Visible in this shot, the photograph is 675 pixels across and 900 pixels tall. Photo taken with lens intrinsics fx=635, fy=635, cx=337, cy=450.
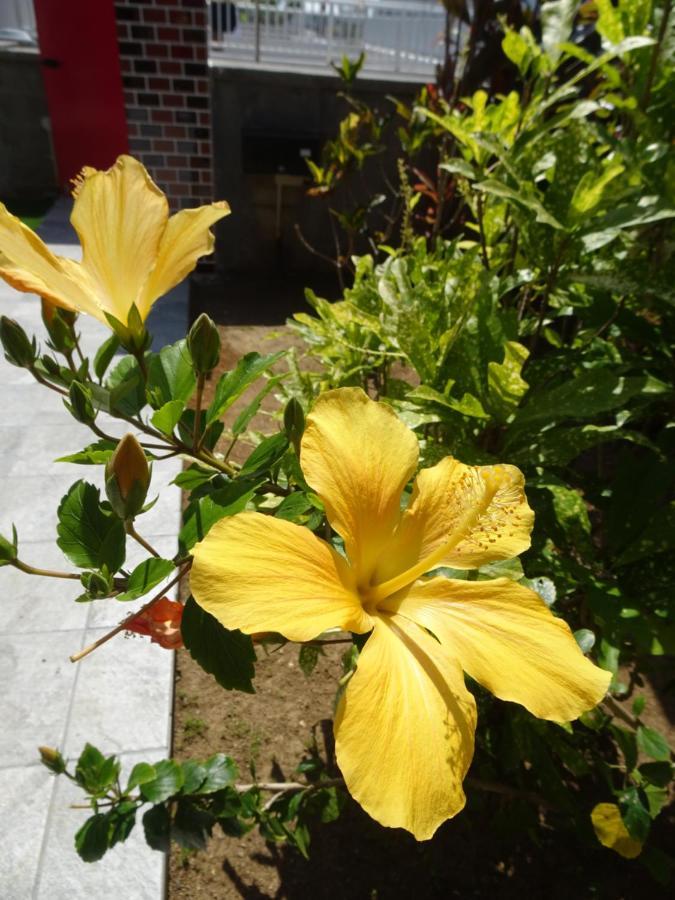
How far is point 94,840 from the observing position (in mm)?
1310

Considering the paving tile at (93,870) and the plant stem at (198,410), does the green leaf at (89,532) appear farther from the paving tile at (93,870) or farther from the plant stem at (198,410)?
the paving tile at (93,870)

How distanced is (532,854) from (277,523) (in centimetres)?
172

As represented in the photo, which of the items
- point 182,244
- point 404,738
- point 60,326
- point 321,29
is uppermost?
point 321,29

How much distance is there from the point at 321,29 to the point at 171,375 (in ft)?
29.8

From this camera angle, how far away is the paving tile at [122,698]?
6.64 feet

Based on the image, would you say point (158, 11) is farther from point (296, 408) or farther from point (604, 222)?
point (296, 408)

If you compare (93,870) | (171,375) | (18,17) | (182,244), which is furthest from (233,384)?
(18,17)

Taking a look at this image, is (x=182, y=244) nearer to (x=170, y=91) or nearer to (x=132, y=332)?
(x=132, y=332)

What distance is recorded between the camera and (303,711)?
7.26 feet

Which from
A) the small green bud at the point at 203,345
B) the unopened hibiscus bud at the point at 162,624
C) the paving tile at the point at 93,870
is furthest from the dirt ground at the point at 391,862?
the small green bud at the point at 203,345

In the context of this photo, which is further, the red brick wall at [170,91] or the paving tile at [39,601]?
the red brick wall at [170,91]

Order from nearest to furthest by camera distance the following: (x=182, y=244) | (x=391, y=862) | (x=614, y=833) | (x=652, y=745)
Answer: (x=182, y=244), (x=652, y=745), (x=614, y=833), (x=391, y=862)

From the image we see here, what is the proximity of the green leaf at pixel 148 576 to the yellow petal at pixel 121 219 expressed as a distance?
1.34 ft

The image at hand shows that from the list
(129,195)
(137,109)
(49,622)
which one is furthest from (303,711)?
(137,109)
